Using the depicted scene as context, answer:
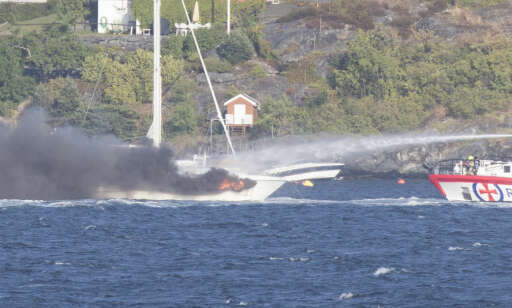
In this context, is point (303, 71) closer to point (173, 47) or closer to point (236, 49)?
point (236, 49)

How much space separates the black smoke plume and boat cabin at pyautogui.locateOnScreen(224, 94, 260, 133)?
192ft

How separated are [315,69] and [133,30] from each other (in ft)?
107

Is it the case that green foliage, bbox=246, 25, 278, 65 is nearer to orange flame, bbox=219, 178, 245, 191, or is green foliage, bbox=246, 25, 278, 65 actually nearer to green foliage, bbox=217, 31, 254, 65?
green foliage, bbox=217, 31, 254, 65

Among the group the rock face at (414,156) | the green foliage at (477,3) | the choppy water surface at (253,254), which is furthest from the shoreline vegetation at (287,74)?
the choppy water surface at (253,254)

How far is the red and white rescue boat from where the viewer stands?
254 ft

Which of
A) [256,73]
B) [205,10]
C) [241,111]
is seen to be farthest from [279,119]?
[205,10]

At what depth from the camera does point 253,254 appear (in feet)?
169

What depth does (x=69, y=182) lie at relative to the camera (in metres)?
76.5

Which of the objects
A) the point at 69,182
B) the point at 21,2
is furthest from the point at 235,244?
the point at 21,2

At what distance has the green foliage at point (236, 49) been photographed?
481 feet

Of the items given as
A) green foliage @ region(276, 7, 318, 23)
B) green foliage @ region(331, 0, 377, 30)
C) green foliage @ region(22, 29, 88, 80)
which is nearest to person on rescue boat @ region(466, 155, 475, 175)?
green foliage @ region(22, 29, 88, 80)

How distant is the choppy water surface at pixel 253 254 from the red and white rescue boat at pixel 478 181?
1429 mm

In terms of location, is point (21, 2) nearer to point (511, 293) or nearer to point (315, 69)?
point (315, 69)

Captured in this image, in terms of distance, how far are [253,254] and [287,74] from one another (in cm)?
9571
